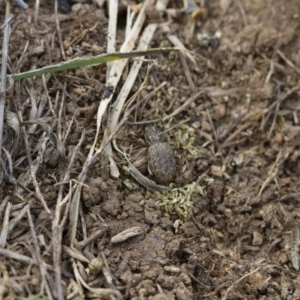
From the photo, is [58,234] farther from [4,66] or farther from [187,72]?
[187,72]

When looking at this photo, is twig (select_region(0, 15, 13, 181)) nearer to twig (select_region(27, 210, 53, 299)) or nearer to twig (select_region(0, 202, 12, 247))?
twig (select_region(0, 202, 12, 247))

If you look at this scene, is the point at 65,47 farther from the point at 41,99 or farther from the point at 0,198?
the point at 0,198

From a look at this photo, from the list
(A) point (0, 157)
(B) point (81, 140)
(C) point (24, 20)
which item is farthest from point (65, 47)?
(A) point (0, 157)

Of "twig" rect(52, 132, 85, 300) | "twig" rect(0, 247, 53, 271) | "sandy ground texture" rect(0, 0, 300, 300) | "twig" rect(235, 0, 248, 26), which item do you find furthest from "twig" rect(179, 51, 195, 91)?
"twig" rect(0, 247, 53, 271)

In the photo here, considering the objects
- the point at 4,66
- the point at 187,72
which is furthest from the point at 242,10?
the point at 4,66

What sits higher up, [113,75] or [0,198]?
[113,75]

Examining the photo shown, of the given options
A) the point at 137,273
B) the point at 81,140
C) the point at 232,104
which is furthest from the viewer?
the point at 232,104

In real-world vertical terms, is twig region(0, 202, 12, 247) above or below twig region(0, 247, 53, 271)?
above

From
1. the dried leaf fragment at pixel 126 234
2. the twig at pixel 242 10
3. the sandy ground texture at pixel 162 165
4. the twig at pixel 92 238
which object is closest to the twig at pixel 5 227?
the sandy ground texture at pixel 162 165

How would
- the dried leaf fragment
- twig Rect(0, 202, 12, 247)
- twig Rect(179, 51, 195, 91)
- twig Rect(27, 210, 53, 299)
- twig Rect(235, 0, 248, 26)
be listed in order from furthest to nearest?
twig Rect(235, 0, 248, 26), twig Rect(179, 51, 195, 91), the dried leaf fragment, twig Rect(0, 202, 12, 247), twig Rect(27, 210, 53, 299)

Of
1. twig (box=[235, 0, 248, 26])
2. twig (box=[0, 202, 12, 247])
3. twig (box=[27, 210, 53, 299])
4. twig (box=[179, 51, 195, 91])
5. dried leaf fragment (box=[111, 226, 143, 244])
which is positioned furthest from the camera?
twig (box=[235, 0, 248, 26])
